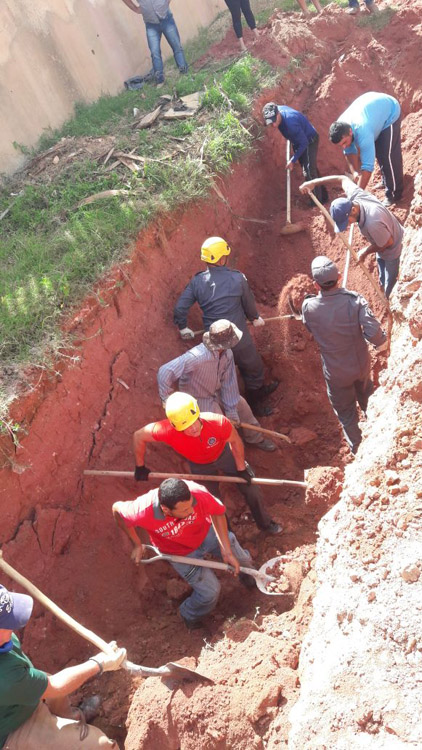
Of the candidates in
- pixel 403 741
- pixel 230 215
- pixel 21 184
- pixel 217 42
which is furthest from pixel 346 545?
pixel 217 42

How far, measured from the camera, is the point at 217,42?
33.8ft

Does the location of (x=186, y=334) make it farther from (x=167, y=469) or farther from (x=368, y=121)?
(x=368, y=121)

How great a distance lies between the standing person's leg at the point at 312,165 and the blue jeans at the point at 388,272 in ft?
7.76

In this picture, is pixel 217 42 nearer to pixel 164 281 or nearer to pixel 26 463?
pixel 164 281

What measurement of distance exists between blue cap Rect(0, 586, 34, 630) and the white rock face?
5.19 feet

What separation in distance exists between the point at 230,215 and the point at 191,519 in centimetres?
443

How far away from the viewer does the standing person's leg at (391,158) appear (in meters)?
6.46

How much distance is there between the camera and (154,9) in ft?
29.7

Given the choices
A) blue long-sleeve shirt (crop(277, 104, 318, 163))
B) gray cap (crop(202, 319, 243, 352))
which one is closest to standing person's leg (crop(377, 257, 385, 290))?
gray cap (crop(202, 319, 243, 352))

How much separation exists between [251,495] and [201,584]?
97 centimetres

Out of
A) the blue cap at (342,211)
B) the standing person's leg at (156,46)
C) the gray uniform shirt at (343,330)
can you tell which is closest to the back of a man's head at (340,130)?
the blue cap at (342,211)

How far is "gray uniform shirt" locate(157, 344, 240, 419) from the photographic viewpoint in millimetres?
5086

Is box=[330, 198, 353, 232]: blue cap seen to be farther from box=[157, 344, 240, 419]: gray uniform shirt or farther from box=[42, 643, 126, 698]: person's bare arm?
box=[42, 643, 126, 698]: person's bare arm

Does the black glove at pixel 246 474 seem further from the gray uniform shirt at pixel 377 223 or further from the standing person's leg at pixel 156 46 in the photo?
the standing person's leg at pixel 156 46
